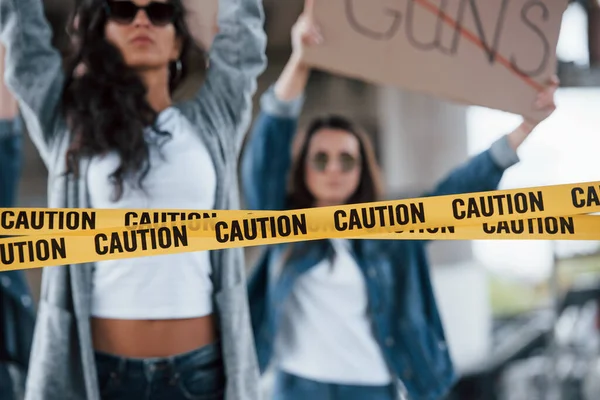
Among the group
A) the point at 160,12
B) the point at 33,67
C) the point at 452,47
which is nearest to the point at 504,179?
the point at 452,47

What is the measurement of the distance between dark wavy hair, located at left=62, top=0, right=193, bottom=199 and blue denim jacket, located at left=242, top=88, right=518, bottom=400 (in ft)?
1.24

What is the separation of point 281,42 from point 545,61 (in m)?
0.96

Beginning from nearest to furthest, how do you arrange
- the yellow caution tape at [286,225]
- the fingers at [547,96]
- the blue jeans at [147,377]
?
the yellow caution tape at [286,225], the blue jeans at [147,377], the fingers at [547,96]

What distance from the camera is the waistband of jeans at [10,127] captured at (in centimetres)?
233

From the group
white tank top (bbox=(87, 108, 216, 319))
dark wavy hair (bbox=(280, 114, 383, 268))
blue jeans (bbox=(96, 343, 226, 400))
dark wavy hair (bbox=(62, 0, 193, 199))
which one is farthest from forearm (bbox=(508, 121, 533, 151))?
blue jeans (bbox=(96, 343, 226, 400))

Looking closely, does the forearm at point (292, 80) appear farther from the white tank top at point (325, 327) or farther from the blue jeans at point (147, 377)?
the blue jeans at point (147, 377)

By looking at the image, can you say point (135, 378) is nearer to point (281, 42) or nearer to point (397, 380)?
point (397, 380)

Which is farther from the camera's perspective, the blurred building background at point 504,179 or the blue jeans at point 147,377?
the blurred building background at point 504,179

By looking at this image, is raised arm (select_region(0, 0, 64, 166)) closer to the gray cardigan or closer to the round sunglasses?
the gray cardigan

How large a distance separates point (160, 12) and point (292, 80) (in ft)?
1.66

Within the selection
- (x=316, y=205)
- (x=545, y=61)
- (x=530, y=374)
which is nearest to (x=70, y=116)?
(x=316, y=205)

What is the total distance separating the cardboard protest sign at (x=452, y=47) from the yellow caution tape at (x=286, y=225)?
43cm

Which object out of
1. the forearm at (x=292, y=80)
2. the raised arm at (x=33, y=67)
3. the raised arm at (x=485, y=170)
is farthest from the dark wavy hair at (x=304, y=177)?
the raised arm at (x=33, y=67)

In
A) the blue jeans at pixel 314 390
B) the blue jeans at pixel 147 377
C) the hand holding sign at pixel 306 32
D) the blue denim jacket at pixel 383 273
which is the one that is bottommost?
the blue jeans at pixel 314 390
